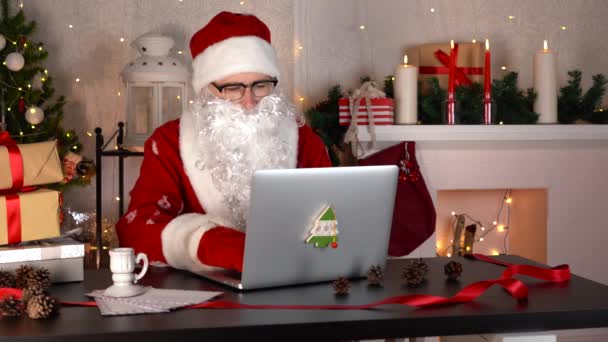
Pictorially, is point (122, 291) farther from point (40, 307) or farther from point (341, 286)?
point (341, 286)

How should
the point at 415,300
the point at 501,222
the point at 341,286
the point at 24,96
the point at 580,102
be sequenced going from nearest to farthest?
the point at 415,300
the point at 341,286
the point at 24,96
the point at 580,102
the point at 501,222

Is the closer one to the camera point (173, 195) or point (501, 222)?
point (173, 195)

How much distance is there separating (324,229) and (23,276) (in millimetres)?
626

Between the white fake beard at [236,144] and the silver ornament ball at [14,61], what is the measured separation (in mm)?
947

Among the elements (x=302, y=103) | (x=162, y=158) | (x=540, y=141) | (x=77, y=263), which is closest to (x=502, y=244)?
(x=540, y=141)

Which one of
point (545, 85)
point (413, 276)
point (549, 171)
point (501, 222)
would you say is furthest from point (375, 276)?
point (501, 222)

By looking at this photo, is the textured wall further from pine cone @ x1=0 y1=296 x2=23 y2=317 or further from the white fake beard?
pine cone @ x1=0 y1=296 x2=23 y2=317

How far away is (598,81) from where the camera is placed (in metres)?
3.86

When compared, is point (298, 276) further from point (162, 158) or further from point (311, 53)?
point (311, 53)

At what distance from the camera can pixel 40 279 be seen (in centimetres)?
179

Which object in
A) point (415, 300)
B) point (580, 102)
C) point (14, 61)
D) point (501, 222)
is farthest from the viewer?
point (501, 222)

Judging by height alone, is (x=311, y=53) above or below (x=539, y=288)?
above

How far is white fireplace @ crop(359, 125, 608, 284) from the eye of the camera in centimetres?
385

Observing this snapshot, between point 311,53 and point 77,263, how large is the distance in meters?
2.10
